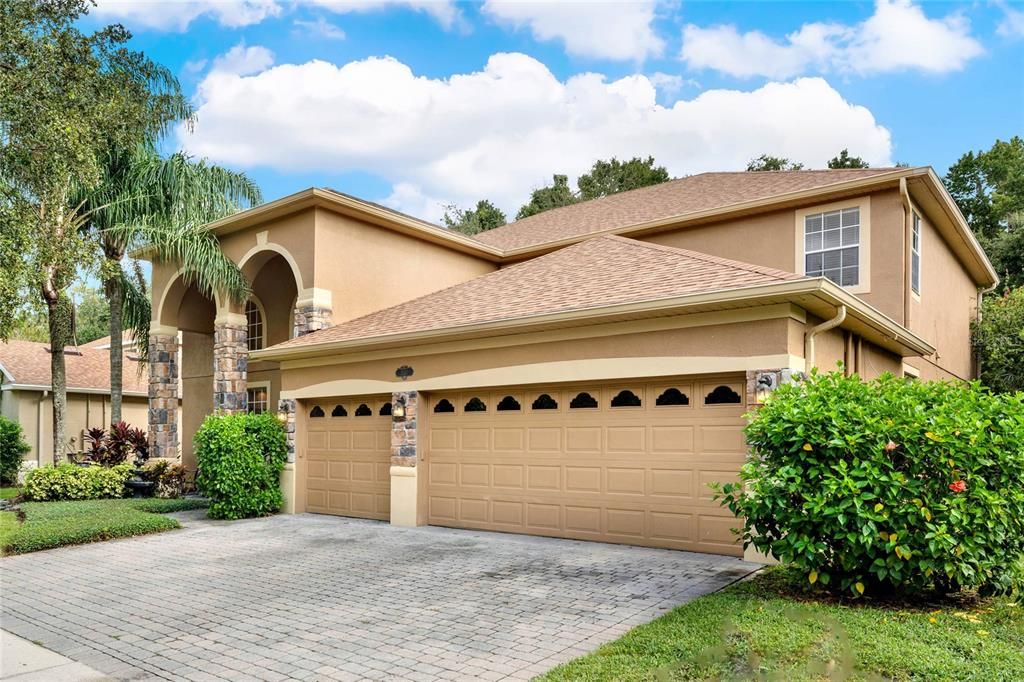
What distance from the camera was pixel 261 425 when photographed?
13.3 metres

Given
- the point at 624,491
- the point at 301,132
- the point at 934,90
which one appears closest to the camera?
the point at 624,491

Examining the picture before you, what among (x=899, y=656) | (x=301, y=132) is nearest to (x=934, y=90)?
(x=899, y=656)

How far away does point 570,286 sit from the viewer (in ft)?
36.7

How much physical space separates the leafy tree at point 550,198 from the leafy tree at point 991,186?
16.9 meters

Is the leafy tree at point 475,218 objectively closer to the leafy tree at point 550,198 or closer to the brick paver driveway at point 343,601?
the leafy tree at point 550,198

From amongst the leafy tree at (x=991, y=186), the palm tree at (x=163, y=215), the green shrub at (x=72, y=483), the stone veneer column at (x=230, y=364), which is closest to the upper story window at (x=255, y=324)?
the palm tree at (x=163, y=215)

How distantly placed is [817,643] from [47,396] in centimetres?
2483

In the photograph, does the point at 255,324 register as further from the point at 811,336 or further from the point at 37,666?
the point at 811,336

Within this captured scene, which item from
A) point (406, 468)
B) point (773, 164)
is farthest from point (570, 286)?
point (773, 164)

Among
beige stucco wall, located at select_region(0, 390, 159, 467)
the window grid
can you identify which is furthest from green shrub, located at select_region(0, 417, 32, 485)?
the window grid

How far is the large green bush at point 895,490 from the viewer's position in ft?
19.5

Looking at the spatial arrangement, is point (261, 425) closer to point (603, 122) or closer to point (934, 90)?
point (934, 90)

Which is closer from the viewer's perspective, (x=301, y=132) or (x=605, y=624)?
(x=605, y=624)

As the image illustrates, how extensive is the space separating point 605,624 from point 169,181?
1495cm
